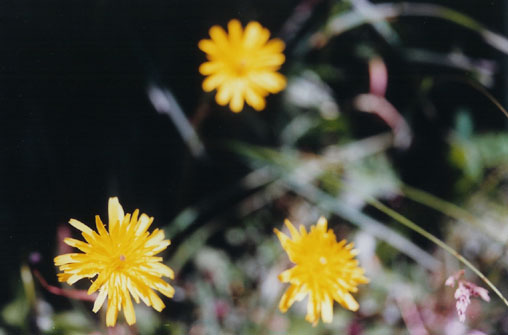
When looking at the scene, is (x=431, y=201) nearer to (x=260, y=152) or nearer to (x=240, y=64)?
(x=260, y=152)

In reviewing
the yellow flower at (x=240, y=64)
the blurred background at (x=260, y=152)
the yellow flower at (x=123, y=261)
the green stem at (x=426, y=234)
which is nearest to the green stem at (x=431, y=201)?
the blurred background at (x=260, y=152)

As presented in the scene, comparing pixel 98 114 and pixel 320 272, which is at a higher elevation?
pixel 98 114

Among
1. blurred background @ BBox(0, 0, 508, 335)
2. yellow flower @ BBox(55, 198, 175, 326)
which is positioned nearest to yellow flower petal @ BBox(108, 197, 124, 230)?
yellow flower @ BBox(55, 198, 175, 326)

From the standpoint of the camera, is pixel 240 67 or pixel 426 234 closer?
pixel 426 234

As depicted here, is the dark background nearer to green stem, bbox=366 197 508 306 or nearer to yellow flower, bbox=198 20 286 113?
yellow flower, bbox=198 20 286 113

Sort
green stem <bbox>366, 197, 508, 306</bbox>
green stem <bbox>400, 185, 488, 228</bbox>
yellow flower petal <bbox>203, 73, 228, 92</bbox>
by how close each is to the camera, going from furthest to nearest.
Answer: green stem <bbox>400, 185, 488, 228</bbox> → yellow flower petal <bbox>203, 73, 228, 92</bbox> → green stem <bbox>366, 197, 508, 306</bbox>

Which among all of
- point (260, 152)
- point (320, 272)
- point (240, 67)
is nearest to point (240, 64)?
point (240, 67)
